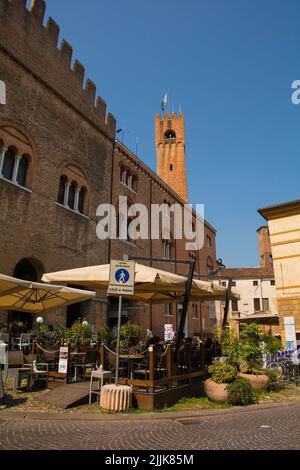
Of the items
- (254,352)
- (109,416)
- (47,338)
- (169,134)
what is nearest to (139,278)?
(109,416)

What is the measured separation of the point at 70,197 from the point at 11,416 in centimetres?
1316

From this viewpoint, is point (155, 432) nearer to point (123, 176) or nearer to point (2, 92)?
point (2, 92)

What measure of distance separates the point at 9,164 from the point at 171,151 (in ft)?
124

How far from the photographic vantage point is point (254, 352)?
9109 mm

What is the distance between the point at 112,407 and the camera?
6.69 metres

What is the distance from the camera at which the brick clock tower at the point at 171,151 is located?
4775cm

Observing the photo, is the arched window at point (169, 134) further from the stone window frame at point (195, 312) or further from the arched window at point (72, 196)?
the arched window at point (72, 196)

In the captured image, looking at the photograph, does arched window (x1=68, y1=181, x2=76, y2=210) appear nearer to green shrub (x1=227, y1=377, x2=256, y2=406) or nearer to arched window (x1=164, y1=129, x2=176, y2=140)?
green shrub (x1=227, y1=377, x2=256, y2=406)

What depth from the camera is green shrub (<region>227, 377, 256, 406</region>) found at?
7609mm

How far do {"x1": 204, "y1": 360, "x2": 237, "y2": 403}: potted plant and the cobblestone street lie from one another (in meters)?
0.87

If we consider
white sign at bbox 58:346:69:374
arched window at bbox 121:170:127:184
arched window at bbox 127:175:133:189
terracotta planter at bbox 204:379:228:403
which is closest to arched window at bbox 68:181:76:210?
arched window at bbox 121:170:127:184

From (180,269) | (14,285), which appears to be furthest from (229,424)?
(180,269)

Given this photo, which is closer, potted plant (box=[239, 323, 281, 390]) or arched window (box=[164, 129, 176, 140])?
Result: potted plant (box=[239, 323, 281, 390])

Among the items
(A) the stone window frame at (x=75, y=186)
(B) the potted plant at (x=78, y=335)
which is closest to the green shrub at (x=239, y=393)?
(B) the potted plant at (x=78, y=335)
